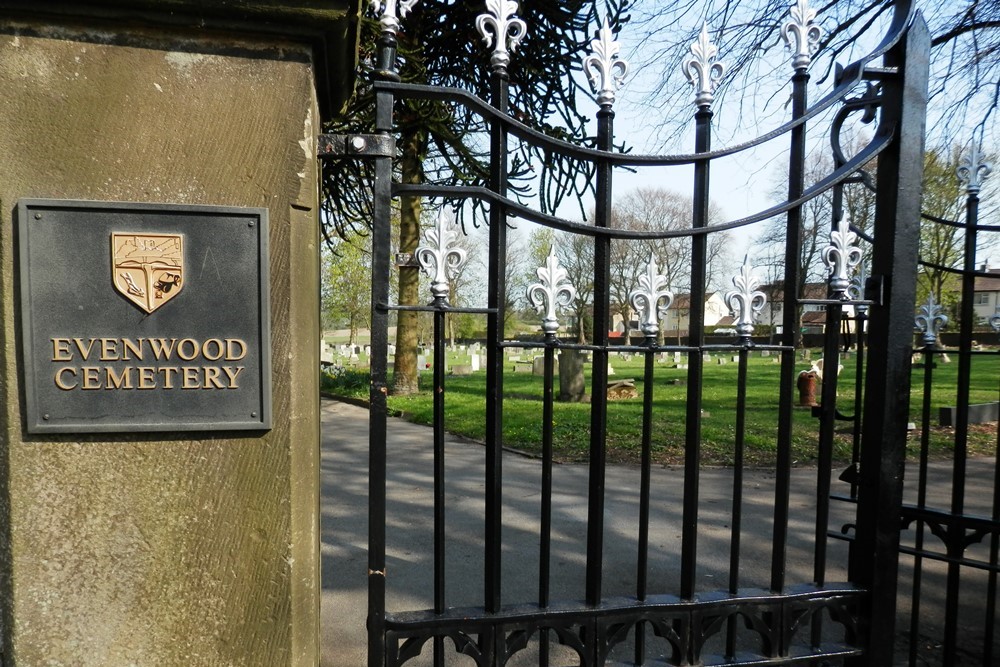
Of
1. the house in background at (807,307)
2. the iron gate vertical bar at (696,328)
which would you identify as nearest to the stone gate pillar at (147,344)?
the iron gate vertical bar at (696,328)

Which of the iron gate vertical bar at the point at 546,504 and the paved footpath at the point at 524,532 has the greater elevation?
the iron gate vertical bar at the point at 546,504

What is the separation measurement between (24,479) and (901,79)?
3122mm

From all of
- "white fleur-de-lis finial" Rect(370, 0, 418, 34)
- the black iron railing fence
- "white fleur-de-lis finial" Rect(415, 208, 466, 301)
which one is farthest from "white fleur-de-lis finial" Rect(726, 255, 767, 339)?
"white fleur-de-lis finial" Rect(370, 0, 418, 34)

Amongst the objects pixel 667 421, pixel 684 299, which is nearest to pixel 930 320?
pixel 667 421

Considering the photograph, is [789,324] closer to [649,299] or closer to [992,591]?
[649,299]

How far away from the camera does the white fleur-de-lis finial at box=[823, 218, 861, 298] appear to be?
7.07 feet

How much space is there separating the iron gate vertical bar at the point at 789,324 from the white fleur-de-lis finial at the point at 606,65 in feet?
2.14

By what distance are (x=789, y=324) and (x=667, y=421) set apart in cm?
825

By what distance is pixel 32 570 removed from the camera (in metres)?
1.52

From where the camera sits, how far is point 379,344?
1.84 m

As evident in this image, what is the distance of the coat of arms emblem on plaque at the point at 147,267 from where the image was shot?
5.14ft

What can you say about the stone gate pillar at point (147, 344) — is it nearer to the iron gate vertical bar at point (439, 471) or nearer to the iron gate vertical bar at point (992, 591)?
the iron gate vertical bar at point (439, 471)

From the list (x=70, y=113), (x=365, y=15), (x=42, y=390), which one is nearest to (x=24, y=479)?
(x=42, y=390)

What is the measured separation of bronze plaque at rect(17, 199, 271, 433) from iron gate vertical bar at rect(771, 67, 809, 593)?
172 cm
